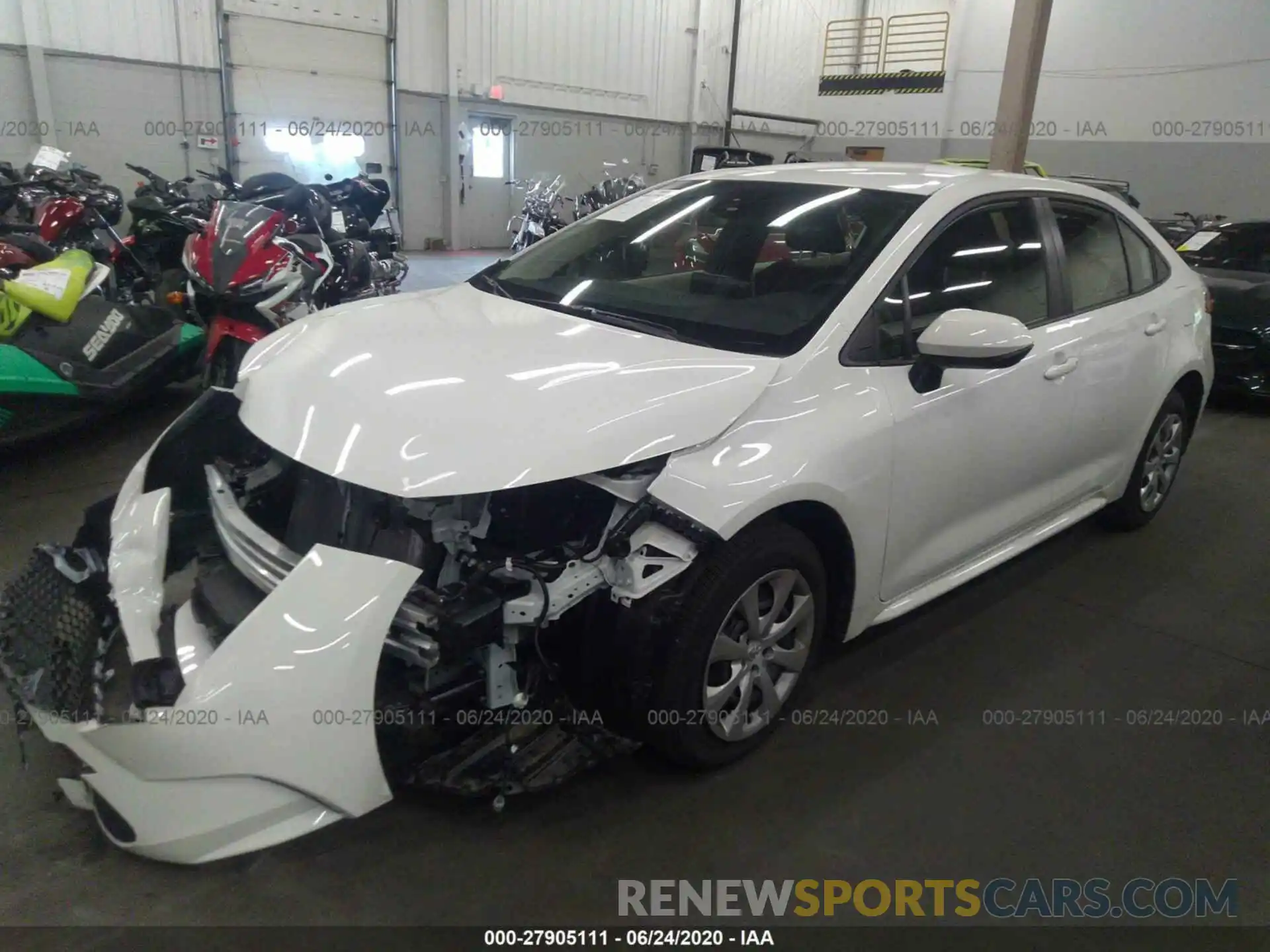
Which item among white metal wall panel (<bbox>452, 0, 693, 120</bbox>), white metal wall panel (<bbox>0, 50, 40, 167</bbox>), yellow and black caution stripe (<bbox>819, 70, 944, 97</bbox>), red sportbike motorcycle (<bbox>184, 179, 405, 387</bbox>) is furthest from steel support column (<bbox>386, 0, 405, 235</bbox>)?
yellow and black caution stripe (<bbox>819, 70, 944, 97</bbox>)

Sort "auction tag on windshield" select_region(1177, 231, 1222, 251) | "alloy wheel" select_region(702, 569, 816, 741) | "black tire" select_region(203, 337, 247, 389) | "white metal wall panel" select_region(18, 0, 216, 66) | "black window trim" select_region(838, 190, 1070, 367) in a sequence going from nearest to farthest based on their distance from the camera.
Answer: "alloy wheel" select_region(702, 569, 816, 741) → "black window trim" select_region(838, 190, 1070, 367) → "black tire" select_region(203, 337, 247, 389) → "auction tag on windshield" select_region(1177, 231, 1222, 251) → "white metal wall panel" select_region(18, 0, 216, 66)

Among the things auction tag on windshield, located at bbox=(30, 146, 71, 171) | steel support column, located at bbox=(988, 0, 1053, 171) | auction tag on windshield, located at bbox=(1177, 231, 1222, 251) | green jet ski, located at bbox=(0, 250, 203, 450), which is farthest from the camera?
steel support column, located at bbox=(988, 0, 1053, 171)

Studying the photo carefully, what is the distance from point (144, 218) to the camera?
5.55m

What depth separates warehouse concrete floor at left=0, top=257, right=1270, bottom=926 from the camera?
6.12ft

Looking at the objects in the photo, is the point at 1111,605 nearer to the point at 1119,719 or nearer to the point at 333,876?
the point at 1119,719

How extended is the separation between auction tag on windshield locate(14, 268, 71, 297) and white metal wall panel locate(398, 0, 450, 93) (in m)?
9.36

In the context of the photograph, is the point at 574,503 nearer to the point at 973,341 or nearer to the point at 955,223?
the point at 973,341

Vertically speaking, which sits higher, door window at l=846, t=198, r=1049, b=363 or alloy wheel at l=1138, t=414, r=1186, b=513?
door window at l=846, t=198, r=1049, b=363

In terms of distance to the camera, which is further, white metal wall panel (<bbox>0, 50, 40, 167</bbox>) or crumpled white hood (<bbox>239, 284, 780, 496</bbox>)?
white metal wall panel (<bbox>0, 50, 40, 167</bbox>)

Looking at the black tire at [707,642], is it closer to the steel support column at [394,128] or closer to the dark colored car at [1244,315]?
the dark colored car at [1244,315]

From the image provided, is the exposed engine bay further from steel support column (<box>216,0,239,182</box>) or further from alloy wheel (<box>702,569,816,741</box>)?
steel support column (<box>216,0,239,182</box>)

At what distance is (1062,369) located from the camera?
9.35 ft

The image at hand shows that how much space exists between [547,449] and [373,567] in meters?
0.41

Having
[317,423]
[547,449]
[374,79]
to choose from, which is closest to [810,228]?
[547,449]
